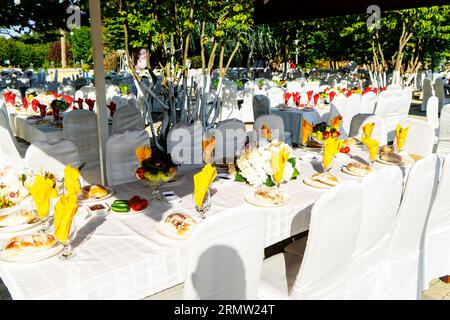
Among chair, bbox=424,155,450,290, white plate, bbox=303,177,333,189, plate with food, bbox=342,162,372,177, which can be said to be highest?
plate with food, bbox=342,162,372,177

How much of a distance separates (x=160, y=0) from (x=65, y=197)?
13.3ft

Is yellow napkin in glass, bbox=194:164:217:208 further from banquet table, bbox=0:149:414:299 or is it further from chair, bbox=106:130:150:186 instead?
chair, bbox=106:130:150:186

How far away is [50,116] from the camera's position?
222 inches

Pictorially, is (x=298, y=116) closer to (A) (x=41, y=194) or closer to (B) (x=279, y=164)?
(B) (x=279, y=164)

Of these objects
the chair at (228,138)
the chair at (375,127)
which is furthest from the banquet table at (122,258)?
the chair at (375,127)

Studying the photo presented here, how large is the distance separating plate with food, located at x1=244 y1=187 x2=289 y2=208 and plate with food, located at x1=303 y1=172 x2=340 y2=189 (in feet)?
1.02

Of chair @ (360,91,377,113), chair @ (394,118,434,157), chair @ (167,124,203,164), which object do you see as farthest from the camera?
chair @ (360,91,377,113)

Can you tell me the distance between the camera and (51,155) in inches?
118

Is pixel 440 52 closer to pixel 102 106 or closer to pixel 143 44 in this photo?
pixel 143 44

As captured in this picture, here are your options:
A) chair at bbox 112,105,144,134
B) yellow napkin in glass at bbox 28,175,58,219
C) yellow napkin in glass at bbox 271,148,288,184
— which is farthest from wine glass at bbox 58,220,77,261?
chair at bbox 112,105,144,134

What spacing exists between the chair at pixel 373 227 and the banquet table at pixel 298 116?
4008 mm

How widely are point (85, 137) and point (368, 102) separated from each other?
462cm

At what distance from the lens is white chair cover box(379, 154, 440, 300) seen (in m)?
2.25
